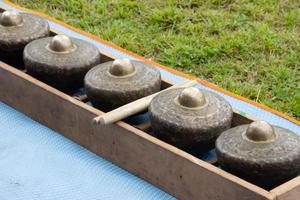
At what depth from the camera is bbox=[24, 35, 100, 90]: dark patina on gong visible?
2.21 m

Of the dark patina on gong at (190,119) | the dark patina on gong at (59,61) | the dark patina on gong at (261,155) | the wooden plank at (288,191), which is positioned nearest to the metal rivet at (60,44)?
the dark patina on gong at (59,61)

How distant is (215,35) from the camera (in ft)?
11.3

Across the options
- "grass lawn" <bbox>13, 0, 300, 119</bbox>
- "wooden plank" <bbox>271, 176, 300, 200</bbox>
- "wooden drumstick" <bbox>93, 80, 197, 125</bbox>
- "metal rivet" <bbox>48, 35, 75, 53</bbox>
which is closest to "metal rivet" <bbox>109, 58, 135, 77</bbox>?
"wooden drumstick" <bbox>93, 80, 197, 125</bbox>

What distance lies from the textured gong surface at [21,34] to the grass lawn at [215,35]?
0.86 meters

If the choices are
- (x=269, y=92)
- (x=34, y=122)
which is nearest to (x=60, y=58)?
(x=34, y=122)

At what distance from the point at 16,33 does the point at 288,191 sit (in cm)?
117

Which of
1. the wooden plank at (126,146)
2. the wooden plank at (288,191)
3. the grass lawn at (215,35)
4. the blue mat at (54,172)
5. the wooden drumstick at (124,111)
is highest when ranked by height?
the wooden plank at (288,191)

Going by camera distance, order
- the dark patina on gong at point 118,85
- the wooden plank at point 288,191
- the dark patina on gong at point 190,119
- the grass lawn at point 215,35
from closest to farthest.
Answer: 1. the wooden plank at point 288,191
2. the dark patina on gong at point 190,119
3. the dark patina on gong at point 118,85
4. the grass lawn at point 215,35

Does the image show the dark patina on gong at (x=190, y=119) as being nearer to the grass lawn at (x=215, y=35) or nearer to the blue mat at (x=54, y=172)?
the blue mat at (x=54, y=172)

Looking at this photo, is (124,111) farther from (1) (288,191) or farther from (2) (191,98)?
(1) (288,191)

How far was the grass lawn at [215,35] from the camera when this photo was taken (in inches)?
118

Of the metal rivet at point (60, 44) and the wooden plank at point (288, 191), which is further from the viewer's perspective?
the metal rivet at point (60, 44)

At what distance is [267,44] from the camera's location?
3.30 m

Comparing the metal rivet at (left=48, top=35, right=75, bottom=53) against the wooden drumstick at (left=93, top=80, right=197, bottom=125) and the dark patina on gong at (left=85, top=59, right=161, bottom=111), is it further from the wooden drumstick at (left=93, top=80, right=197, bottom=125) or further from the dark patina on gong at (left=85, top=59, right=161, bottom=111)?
the wooden drumstick at (left=93, top=80, right=197, bottom=125)
